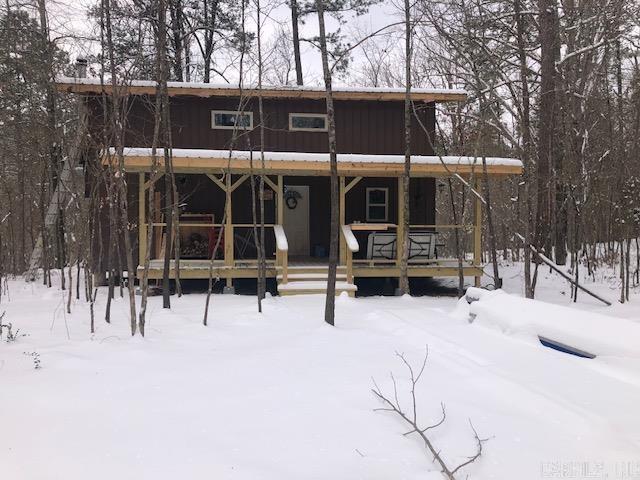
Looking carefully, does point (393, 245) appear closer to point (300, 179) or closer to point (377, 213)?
point (377, 213)

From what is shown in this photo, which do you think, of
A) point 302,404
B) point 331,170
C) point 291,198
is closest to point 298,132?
point 291,198

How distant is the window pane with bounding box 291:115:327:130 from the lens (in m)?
13.5

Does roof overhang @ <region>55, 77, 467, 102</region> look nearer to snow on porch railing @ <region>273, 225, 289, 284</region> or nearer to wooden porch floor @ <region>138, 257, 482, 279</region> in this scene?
snow on porch railing @ <region>273, 225, 289, 284</region>

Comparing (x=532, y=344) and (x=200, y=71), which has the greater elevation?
(x=200, y=71)

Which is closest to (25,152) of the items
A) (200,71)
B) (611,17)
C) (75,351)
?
(200,71)

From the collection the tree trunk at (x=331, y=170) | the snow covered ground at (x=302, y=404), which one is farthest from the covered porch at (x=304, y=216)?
the snow covered ground at (x=302, y=404)

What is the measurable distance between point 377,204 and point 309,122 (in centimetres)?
292

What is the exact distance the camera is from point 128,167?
10219 millimetres

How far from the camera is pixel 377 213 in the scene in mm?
13844

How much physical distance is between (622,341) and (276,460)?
157 inches

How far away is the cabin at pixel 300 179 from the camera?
11188 mm

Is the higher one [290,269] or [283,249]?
[283,249]

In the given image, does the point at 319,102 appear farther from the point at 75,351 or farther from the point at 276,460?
the point at 276,460

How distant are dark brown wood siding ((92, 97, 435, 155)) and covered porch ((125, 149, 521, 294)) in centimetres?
90
